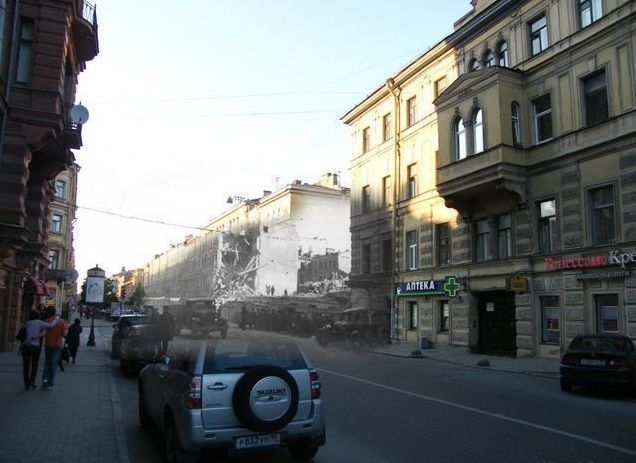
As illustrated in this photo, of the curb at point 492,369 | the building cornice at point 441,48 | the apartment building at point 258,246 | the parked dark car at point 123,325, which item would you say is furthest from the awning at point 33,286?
the building cornice at point 441,48

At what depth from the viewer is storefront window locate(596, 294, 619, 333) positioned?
63.1ft

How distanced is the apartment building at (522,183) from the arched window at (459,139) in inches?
2.0

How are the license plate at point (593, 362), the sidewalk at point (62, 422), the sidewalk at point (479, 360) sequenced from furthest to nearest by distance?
the sidewalk at point (479, 360), the license plate at point (593, 362), the sidewalk at point (62, 422)

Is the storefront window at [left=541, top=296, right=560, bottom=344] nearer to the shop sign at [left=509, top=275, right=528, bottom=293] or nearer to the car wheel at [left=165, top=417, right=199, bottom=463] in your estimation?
the shop sign at [left=509, top=275, right=528, bottom=293]

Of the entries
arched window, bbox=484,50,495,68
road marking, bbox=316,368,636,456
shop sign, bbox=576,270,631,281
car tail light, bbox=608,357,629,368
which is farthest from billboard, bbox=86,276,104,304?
car tail light, bbox=608,357,629,368

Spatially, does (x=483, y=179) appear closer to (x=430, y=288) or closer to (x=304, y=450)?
(x=430, y=288)

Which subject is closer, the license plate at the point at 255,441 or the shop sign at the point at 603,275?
the license plate at the point at 255,441

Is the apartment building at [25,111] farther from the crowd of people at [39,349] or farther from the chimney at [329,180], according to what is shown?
the chimney at [329,180]

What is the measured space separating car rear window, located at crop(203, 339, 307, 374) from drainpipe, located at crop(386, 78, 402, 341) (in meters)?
25.0

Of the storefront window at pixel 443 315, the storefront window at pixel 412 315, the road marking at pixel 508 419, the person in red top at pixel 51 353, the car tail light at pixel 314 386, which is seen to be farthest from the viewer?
the storefront window at pixel 412 315

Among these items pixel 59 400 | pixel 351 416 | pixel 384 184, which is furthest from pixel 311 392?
pixel 384 184

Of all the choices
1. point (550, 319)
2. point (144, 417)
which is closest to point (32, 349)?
point (144, 417)

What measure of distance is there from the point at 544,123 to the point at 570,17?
4.12 meters

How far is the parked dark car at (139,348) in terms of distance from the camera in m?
15.8
